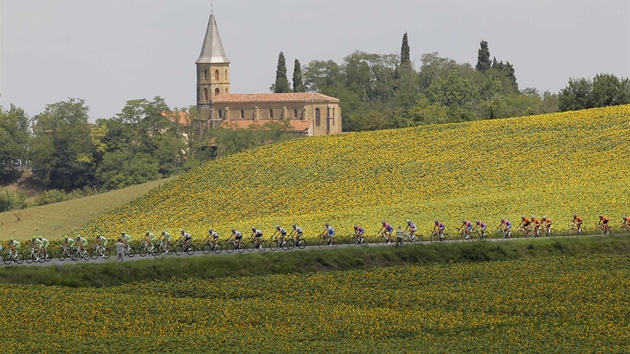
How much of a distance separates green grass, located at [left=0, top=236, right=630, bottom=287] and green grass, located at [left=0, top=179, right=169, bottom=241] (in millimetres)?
45950

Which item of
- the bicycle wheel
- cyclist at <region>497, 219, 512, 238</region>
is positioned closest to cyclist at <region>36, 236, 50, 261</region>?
the bicycle wheel

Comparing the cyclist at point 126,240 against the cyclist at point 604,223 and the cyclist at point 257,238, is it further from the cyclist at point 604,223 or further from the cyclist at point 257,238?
the cyclist at point 604,223

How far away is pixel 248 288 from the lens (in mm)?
47406

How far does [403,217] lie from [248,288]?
3198 cm

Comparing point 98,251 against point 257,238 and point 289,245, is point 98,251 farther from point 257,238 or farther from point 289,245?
point 289,245

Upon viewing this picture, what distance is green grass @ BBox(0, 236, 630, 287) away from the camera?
1953 inches

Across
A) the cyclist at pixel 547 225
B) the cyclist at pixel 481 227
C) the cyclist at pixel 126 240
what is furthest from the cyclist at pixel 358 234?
the cyclist at pixel 126 240

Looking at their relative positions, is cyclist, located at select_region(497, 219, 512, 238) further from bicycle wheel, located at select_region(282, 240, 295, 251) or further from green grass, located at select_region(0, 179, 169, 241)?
green grass, located at select_region(0, 179, 169, 241)

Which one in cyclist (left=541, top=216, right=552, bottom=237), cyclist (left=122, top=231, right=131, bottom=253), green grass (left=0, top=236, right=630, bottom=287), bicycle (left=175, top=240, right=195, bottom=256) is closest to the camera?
green grass (left=0, top=236, right=630, bottom=287)

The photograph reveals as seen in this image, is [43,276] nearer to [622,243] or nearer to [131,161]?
[622,243]

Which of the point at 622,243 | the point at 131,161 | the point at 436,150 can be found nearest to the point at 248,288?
the point at 622,243

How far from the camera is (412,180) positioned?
94250mm

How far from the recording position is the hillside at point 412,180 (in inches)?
3125

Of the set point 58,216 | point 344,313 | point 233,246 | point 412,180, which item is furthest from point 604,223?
point 58,216
